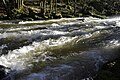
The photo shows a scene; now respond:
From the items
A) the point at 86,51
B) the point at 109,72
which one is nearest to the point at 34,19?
the point at 86,51

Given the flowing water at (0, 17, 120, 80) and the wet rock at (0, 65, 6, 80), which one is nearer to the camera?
the wet rock at (0, 65, 6, 80)

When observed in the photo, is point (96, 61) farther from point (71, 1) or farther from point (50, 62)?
point (71, 1)

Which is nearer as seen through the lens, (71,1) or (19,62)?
(19,62)

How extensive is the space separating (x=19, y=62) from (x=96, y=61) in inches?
181

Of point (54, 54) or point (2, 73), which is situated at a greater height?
point (2, 73)

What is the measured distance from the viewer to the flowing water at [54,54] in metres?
13.4

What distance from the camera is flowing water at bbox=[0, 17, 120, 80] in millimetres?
13391

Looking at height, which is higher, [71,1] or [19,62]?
[19,62]

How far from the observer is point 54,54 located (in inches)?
660

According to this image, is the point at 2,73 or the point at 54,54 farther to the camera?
the point at 54,54

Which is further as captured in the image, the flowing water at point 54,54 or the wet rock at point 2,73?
the flowing water at point 54,54

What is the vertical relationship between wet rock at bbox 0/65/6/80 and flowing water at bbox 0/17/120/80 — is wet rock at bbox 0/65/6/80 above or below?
above

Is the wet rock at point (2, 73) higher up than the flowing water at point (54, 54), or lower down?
higher up

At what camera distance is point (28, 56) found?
52.9ft
